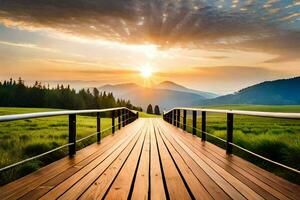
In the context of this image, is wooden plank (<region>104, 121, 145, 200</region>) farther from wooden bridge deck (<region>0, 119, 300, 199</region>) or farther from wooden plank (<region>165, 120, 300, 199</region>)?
wooden plank (<region>165, 120, 300, 199</region>)

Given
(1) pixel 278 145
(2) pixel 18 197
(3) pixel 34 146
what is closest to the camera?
(2) pixel 18 197

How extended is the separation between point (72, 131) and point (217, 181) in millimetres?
2768

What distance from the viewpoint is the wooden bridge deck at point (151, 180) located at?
10.3ft

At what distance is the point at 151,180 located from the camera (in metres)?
3.74

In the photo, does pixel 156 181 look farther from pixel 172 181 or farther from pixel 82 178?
pixel 82 178

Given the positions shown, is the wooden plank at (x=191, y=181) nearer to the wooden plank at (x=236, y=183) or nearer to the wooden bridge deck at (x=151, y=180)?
the wooden bridge deck at (x=151, y=180)

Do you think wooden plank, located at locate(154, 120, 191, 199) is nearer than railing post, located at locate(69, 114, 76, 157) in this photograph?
Yes

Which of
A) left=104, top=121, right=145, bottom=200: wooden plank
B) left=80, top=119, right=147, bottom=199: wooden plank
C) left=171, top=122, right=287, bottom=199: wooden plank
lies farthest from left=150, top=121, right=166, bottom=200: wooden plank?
left=171, top=122, right=287, bottom=199: wooden plank

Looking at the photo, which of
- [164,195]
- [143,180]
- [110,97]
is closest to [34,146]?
[143,180]

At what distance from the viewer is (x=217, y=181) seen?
374 cm

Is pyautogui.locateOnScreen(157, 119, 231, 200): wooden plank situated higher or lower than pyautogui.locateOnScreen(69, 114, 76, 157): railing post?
lower

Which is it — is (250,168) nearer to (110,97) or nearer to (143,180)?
(143,180)

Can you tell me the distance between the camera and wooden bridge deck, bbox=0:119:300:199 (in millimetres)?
3129

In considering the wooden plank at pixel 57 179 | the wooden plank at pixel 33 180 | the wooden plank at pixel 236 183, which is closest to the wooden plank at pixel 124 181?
the wooden plank at pixel 57 179
